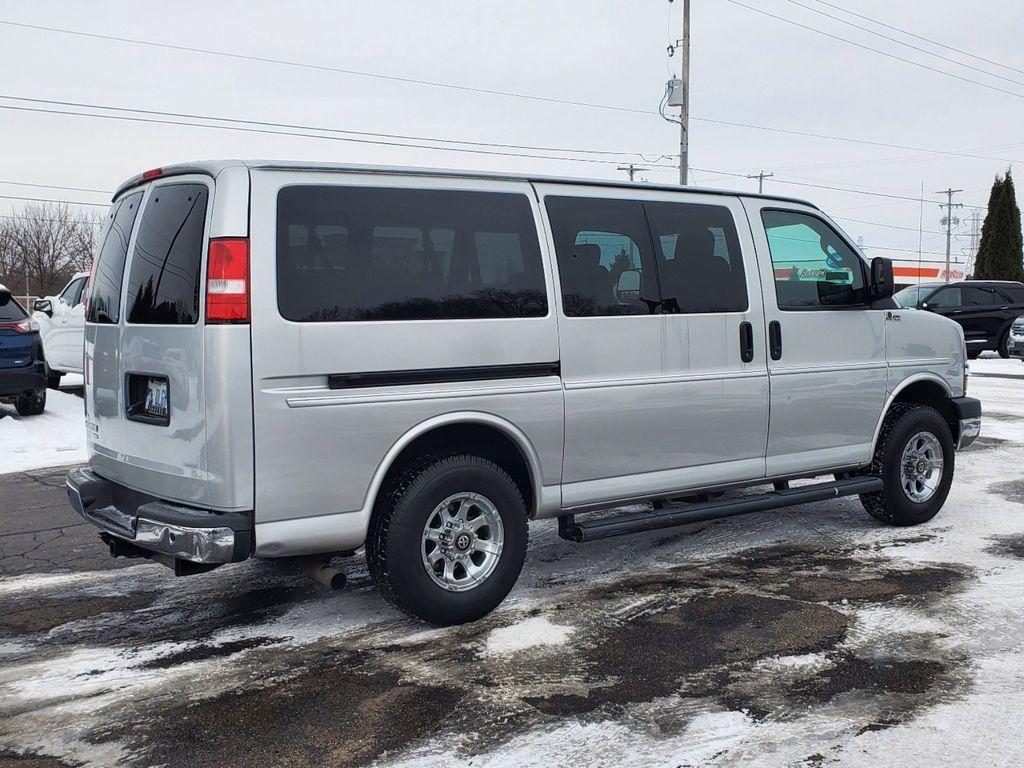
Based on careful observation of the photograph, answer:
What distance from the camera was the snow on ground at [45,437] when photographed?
406 inches

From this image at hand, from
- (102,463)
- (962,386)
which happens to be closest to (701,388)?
(962,386)

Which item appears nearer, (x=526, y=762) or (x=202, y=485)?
(x=526, y=762)

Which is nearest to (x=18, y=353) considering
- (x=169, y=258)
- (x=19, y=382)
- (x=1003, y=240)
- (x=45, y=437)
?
(x=19, y=382)

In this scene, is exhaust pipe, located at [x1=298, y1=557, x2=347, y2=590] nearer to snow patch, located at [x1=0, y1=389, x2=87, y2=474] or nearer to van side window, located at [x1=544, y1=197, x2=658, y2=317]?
van side window, located at [x1=544, y1=197, x2=658, y2=317]

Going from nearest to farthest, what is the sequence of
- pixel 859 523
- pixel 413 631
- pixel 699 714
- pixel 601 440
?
pixel 699 714
pixel 413 631
pixel 601 440
pixel 859 523

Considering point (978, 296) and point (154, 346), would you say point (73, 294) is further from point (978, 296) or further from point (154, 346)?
point (978, 296)

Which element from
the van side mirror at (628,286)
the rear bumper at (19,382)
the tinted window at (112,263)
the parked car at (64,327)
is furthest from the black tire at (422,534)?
the parked car at (64,327)

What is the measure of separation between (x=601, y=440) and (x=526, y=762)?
2.15 meters

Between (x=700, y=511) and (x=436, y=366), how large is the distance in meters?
1.97

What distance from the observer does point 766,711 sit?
12.3 ft

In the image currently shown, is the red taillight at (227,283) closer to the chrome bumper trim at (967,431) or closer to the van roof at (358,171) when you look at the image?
the van roof at (358,171)

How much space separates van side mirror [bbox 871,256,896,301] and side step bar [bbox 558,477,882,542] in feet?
4.02

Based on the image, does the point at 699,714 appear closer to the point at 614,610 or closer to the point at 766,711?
the point at 766,711

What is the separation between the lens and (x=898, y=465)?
666 centimetres
